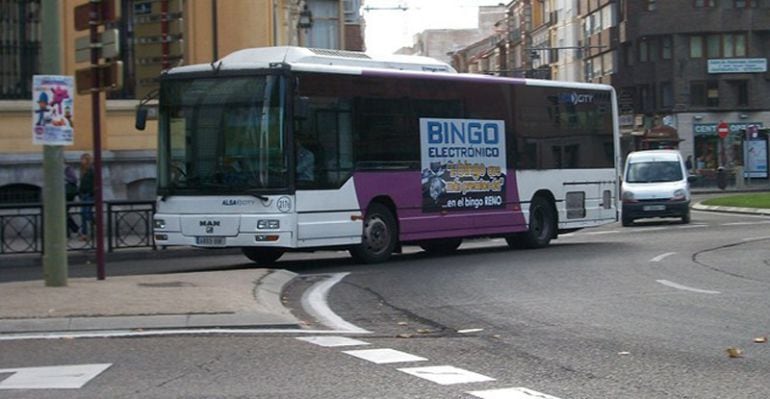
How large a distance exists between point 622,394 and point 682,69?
6728cm

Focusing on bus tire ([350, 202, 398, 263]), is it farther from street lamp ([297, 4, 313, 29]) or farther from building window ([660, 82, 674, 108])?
building window ([660, 82, 674, 108])

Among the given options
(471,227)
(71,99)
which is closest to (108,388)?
(71,99)

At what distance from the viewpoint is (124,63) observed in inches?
1204

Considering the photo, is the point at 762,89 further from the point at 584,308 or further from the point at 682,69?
the point at 584,308

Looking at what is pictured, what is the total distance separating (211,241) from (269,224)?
106 centimetres

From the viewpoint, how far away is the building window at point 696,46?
7331 centimetres

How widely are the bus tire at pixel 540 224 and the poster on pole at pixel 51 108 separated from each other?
12.2m

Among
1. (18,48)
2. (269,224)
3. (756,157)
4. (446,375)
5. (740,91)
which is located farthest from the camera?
(740,91)

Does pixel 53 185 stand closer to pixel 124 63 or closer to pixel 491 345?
pixel 491 345

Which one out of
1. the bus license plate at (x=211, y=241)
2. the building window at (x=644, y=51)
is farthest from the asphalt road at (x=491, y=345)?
the building window at (x=644, y=51)

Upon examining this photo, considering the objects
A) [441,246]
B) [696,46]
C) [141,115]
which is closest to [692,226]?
[441,246]

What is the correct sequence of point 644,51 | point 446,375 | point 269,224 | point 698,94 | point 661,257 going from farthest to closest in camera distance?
point 644,51 < point 698,94 < point 661,257 < point 269,224 < point 446,375

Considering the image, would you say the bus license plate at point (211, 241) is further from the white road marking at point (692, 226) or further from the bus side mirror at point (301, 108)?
the white road marking at point (692, 226)

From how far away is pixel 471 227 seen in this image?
22.4m
